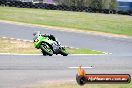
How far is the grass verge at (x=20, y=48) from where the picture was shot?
21.0 metres

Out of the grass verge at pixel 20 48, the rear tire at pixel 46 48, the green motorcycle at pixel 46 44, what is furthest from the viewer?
the grass verge at pixel 20 48

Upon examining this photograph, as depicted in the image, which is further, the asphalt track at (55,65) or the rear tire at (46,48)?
the asphalt track at (55,65)

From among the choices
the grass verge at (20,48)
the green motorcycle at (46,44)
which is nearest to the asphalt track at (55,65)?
the grass verge at (20,48)

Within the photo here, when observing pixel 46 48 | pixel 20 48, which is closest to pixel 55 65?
pixel 20 48

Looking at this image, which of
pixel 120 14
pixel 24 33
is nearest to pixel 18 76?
pixel 24 33

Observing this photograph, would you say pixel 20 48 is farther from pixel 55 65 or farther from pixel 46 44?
pixel 46 44

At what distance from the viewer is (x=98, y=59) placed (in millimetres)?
20125

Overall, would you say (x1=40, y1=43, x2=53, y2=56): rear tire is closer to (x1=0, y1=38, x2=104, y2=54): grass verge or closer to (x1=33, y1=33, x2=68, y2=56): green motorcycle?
(x1=33, y1=33, x2=68, y2=56): green motorcycle

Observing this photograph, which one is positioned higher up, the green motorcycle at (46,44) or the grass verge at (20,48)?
the green motorcycle at (46,44)

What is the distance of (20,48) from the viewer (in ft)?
73.0

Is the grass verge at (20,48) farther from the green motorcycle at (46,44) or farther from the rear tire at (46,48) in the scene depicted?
the green motorcycle at (46,44)

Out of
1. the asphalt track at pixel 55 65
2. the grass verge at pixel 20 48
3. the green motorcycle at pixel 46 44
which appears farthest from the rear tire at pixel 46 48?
the grass verge at pixel 20 48

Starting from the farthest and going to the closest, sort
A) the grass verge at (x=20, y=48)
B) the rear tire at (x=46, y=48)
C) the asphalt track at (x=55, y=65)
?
the grass verge at (x=20, y=48) → the asphalt track at (x=55, y=65) → the rear tire at (x=46, y=48)

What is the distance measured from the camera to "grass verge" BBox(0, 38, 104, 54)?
2103 cm
